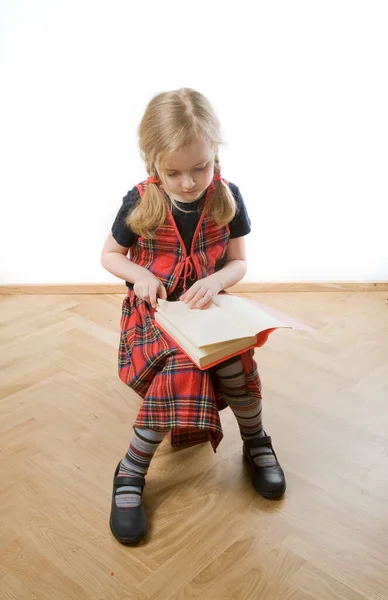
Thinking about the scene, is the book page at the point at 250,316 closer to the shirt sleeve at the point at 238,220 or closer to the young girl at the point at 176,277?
the young girl at the point at 176,277

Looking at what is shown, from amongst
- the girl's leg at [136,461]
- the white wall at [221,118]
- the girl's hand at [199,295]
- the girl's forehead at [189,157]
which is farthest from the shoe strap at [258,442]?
the white wall at [221,118]

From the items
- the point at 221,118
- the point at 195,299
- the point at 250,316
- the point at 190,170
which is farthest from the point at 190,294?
the point at 221,118

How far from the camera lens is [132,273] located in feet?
4.11

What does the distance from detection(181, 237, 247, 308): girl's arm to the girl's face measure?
0.16 metres

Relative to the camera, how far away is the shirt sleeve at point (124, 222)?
1268 millimetres

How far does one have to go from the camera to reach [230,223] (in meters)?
1.31

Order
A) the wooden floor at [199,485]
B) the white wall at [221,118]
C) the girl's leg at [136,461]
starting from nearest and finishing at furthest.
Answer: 1. the wooden floor at [199,485]
2. the girl's leg at [136,461]
3. the white wall at [221,118]

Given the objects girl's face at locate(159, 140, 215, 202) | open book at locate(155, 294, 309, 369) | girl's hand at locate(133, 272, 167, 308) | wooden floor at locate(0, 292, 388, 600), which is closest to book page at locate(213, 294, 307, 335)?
open book at locate(155, 294, 309, 369)

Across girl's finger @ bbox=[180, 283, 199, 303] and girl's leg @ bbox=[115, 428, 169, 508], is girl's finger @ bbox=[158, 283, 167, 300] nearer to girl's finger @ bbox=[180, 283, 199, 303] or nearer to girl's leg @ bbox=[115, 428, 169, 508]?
girl's finger @ bbox=[180, 283, 199, 303]

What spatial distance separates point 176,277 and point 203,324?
155 mm

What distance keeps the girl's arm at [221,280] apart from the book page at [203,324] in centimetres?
2

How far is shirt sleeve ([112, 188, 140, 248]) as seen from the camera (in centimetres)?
127

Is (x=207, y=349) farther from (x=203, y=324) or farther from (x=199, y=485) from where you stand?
(x=199, y=485)

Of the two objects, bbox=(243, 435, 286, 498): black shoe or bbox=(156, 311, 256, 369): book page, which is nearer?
bbox=(156, 311, 256, 369): book page
